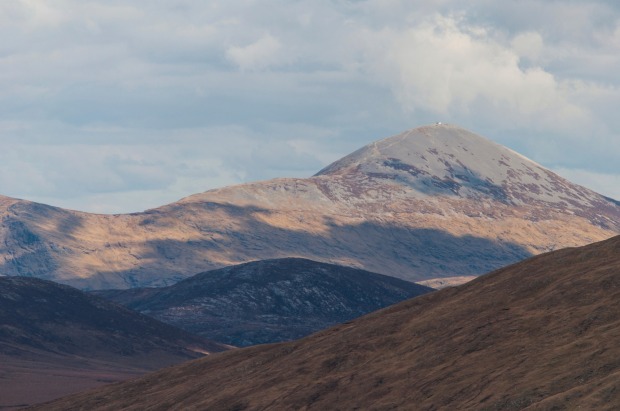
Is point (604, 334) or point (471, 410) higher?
point (604, 334)

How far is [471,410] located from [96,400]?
8870 cm

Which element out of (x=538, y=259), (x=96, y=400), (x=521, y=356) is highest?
(x=538, y=259)

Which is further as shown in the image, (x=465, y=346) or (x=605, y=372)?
(x=465, y=346)

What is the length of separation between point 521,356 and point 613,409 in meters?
30.1

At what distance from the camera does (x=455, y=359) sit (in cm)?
12169

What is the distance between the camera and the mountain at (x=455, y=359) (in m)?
98.6

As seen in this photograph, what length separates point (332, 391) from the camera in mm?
130750

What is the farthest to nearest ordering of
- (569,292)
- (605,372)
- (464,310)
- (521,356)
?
(464,310)
(569,292)
(521,356)
(605,372)

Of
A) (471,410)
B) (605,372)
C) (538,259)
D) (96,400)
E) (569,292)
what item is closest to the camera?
(605,372)

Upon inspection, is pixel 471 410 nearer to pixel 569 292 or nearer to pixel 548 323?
pixel 548 323

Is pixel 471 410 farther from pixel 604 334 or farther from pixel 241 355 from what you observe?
pixel 241 355

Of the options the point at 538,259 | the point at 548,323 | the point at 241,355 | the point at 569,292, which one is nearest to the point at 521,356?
the point at 548,323

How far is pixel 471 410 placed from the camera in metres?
99.5

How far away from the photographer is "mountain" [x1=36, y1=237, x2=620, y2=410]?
98.6 meters
